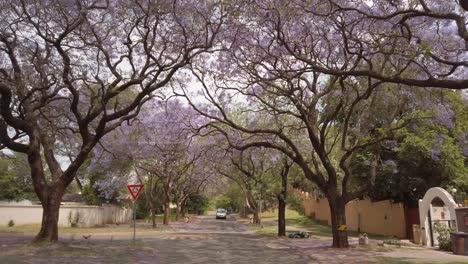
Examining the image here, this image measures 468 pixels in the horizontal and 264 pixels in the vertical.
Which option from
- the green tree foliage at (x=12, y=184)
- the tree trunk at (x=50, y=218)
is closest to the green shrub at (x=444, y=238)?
the tree trunk at (x=50, y=218)

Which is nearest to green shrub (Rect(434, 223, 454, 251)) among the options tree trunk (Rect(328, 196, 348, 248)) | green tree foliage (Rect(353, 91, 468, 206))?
green tree foliage (Rect(353, 91, 468, 206))

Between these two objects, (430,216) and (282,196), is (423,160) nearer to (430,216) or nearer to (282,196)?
(430,216)

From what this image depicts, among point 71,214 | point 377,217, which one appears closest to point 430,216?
point 377,217

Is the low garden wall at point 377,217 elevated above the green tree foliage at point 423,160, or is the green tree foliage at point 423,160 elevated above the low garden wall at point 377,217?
the green tree foliage at point 423,160

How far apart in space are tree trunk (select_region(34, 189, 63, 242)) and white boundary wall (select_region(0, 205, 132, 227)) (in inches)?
658

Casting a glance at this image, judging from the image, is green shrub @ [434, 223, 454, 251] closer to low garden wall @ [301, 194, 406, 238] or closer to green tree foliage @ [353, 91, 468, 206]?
green tree foliage @ [353, 91, 468, 206]

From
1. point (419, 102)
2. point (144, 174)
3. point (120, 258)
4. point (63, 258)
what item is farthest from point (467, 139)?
point (144, 174)

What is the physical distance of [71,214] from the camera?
130 feet

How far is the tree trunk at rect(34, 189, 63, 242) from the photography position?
60.9ft

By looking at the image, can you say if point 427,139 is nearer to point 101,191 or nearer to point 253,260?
point 253,260

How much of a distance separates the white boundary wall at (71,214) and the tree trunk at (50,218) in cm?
1672

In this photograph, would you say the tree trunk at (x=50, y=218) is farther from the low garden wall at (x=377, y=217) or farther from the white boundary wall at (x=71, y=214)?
the low garden wall at (x=377, y=217)

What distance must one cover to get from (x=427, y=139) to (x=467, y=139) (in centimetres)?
216

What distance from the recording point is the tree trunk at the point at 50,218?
18555 mm
